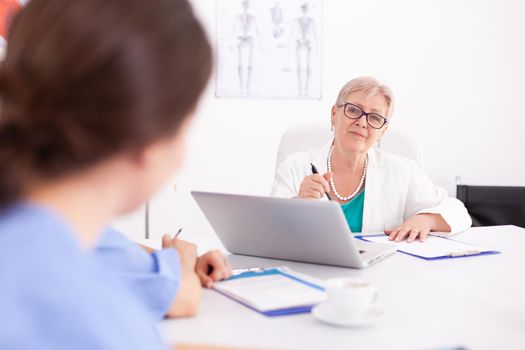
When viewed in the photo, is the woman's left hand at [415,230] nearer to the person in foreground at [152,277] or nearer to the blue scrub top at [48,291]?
the person in foreground at [152,277]

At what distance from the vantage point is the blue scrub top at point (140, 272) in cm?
112

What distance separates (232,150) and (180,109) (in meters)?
2.86

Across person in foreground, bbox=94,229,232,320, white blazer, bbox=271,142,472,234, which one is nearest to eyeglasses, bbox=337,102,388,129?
white blazer, bbox=271,142,472,234

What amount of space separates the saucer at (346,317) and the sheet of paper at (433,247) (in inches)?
22.1

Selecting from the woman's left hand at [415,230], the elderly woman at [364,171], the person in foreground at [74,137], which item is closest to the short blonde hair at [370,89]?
the elderly woman at [364,171]

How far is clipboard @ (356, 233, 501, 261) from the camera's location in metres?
1.64

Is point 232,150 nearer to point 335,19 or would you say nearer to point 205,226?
point 205,226

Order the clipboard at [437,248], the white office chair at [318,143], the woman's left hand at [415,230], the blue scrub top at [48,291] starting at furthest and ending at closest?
the white office chair at [318,143], the woman's left hand at [415,230], the clipboard at [437,248], the blue scrub top at [48,291]

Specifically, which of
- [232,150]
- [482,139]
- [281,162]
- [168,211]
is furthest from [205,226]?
[482,139]

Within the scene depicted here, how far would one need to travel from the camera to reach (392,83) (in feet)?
12.1

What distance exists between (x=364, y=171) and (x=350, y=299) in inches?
51.3

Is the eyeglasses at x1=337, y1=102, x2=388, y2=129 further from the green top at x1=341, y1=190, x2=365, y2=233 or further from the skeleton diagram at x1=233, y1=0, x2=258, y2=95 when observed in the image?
the skeleton diagram at x1=233, y1=0, x2=258, y2=95

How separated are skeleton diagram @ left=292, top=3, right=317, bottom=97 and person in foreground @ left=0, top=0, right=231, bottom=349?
2.97m

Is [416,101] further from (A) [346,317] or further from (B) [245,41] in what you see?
(A) [346,317]
